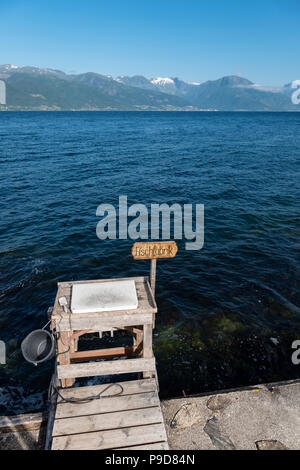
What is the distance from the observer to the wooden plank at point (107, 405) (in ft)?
24.8

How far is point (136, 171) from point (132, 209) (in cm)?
1653

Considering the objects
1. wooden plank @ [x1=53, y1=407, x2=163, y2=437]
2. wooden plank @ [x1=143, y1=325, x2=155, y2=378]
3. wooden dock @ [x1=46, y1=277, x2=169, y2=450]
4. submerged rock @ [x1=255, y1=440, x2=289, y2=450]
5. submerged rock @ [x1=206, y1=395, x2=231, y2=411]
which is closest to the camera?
wooden dock @ [x1=46, y1=277, x2=169, y2=450]

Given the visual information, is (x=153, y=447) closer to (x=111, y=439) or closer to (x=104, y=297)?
(x=111, y=439)

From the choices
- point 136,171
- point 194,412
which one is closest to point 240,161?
point 136,171

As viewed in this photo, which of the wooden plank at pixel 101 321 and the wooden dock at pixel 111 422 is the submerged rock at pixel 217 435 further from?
the wooden plank at pixel 101 321

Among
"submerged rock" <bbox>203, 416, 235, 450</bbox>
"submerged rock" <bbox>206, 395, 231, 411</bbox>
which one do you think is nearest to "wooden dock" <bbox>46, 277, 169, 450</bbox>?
"submerged rock" <bbox>203, 416, 235, 450</bbox>

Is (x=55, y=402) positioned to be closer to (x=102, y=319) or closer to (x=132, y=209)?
(x=102, y=319)

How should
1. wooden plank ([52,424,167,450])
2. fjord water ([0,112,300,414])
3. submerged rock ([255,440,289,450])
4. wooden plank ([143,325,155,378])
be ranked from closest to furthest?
wooden plank ([52,424,167,450])
submerged rock ([255,440,289,450])
wooden plank ([143,325,155,378])
fjord water ([0,112,300,414])

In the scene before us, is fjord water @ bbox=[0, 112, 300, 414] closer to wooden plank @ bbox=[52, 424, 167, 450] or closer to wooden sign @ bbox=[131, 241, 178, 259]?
wooden plank @ bbox=[52, 424, 167, 450]

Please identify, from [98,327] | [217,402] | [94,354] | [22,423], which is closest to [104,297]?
[98,327]

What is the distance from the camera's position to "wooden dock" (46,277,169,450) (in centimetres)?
690

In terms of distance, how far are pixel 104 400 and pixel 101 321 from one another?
225cm

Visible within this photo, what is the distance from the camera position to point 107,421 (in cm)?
734
